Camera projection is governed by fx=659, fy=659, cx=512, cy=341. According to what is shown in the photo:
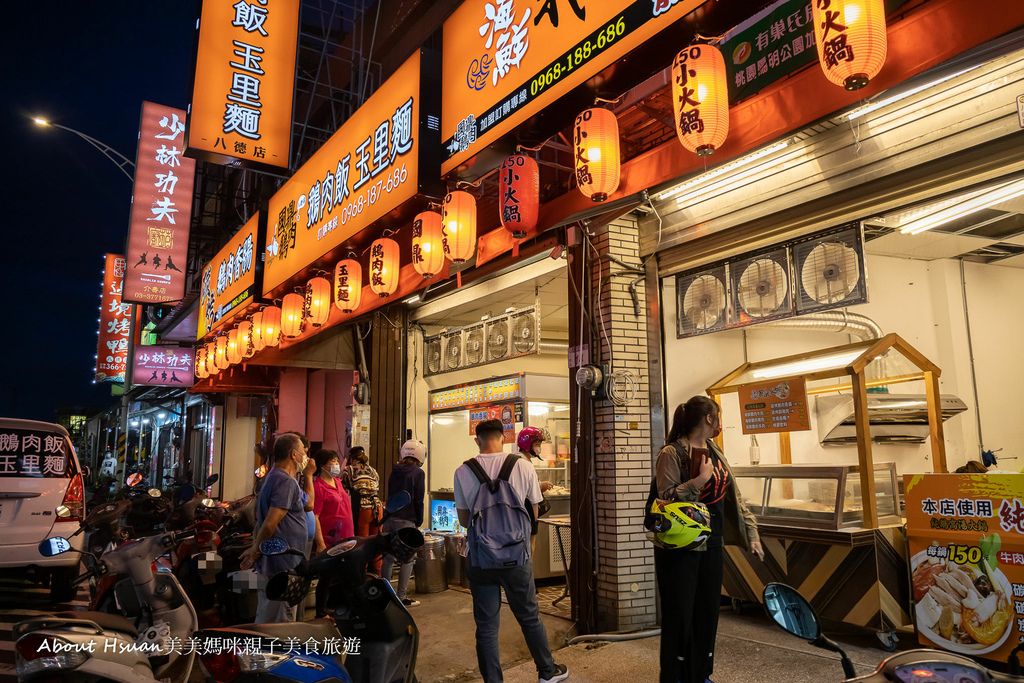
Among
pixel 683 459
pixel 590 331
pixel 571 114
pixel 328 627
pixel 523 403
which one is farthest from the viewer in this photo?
pixel 523 403

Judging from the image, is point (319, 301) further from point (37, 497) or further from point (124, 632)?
point (124, 632)

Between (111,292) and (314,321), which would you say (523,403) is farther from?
(111,292)

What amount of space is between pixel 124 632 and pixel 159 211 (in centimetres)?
1550

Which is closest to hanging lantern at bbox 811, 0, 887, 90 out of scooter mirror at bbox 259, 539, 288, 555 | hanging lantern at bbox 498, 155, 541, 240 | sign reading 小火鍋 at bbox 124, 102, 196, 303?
hanging lantern at bbox 498, 155, 541, 240

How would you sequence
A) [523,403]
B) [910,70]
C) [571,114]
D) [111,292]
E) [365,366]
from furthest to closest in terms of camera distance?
[111,292], [365,366], [523,403], [571,114], [910,70]

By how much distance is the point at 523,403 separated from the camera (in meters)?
10.7

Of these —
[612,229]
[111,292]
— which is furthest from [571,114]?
[111,292]

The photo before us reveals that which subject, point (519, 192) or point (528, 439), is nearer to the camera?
point (519, 192)

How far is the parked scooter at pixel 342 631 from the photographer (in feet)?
8.86

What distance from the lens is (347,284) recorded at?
10.4 m

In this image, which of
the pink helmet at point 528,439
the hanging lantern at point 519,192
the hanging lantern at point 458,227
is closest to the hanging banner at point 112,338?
the hanging lantern at point 458,227

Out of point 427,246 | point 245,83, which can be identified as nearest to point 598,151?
point 427,246

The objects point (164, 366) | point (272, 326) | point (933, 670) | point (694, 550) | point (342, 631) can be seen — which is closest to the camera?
point (933, 670)

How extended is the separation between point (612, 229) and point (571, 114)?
1535 millimetres
